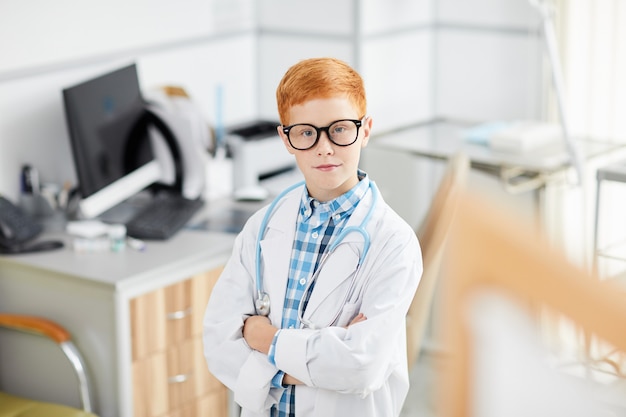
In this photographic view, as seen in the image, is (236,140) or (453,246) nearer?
(453,246)

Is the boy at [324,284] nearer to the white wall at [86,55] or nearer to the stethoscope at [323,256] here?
the stethoscope at [323,256]

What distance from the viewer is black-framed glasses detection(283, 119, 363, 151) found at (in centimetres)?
141

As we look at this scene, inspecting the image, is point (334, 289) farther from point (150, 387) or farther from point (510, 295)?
point (150, 387)

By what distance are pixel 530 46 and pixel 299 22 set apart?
890 mm

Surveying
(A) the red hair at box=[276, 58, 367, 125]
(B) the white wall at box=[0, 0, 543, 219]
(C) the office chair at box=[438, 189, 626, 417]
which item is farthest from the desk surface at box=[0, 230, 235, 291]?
(C) the office chair at box=[438, 189, 626, 417]

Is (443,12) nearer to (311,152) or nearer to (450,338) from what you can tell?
(311,152)

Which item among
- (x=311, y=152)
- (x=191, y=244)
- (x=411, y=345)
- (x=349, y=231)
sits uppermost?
(x=311, y=152)

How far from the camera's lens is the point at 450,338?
669 mm

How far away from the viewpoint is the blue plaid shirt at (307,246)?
1.45 metres

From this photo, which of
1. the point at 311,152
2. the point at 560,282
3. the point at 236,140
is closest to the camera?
the point at 560,282

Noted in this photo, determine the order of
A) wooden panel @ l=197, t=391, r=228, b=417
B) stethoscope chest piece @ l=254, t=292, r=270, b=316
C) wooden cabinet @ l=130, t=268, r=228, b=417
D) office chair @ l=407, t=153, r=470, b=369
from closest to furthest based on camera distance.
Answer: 1. stethoscope chest piece @ l=254, t=292, r=270, b=316
2. office chair @ l=407, t=153, r=470, b=369
3. wooden cabinet @ l=130, t=268, r=228, b=417
4. wooden panel @ l=197, t=391, r=228, b=417

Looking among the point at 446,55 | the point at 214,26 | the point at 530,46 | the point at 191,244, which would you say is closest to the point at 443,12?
the point at 446,55

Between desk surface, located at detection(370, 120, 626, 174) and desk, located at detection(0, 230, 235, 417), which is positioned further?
desk surface, located at detection(370, 120, 626, 174)

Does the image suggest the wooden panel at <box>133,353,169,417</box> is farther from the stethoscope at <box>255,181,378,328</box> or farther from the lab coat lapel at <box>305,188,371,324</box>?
the lab coat lapel at <box>305,188,371,324</box>
